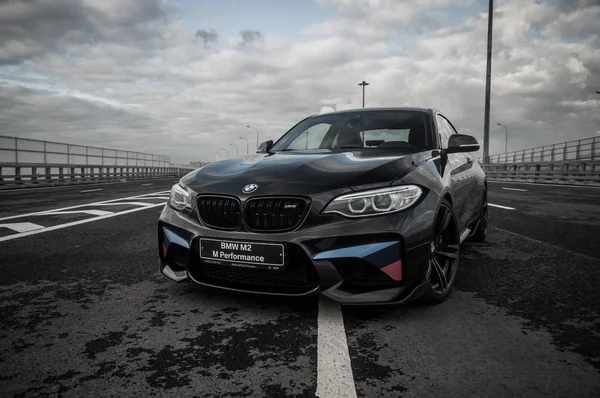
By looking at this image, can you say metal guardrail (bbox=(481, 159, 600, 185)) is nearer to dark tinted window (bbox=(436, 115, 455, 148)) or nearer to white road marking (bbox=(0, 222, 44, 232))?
dark tinted window (bbox=(436, 115, 455, 148))

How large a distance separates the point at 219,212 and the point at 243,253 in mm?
352

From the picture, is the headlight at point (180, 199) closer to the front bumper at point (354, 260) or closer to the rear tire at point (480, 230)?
the front bumper at point (354, 260)

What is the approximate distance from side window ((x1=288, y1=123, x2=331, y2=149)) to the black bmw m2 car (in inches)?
39.0

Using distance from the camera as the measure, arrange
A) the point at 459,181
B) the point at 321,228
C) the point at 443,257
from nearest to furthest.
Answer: the point at 321,228, the point at 443,257, the point at 459,181

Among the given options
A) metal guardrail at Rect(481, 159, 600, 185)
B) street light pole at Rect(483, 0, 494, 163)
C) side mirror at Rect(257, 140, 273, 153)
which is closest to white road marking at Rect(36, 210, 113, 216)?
side mirror at Rect(257, 140, 273, 153)

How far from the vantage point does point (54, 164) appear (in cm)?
2423

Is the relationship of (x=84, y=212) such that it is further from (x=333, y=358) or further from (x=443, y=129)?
(x=333, y=358)

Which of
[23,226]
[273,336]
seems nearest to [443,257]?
[273,336]

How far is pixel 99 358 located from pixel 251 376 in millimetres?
781

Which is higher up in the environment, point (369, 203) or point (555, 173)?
point (555, 173)

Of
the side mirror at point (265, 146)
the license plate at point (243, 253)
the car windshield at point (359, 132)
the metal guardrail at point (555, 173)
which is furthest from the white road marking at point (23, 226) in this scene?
the metal guardrail at point (555, 173)

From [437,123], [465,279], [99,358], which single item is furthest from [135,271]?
[437,123]

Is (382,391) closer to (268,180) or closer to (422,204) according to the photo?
(422,204)

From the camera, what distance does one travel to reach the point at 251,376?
1946 mm
